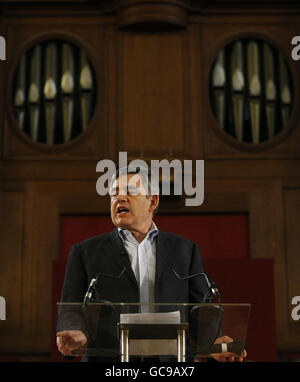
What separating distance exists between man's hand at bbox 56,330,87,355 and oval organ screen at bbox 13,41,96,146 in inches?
169

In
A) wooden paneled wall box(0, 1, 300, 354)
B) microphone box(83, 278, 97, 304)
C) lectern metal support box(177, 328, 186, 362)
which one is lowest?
lectern metal support box(177, 328, 186, 362)

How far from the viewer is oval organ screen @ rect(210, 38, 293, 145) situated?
662 cm

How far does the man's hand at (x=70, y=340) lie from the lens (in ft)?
7.88

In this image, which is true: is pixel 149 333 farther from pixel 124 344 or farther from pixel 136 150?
pixel 136 150

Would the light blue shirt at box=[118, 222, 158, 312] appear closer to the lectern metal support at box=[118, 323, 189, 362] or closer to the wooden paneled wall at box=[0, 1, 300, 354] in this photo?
the lectern metal support at box=[118, 323, 189, 362]

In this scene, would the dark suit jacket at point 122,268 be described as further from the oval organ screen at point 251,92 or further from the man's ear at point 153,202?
the oval organ screen at point 251,92

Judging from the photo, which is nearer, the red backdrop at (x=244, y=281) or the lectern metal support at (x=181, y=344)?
the lectern metal support at (x=181, y=344)

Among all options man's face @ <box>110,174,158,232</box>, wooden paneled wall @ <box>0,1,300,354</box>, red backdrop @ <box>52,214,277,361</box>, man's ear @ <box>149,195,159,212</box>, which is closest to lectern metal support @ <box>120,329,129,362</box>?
man's face @ <box>110,174,158,232</box>

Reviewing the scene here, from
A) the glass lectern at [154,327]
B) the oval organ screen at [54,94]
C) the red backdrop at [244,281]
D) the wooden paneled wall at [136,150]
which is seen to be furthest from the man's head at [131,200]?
the oval organ screen at [54,94]

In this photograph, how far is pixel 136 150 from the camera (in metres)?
6.42

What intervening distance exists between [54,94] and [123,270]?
163 inches

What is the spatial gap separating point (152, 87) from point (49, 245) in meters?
1.76

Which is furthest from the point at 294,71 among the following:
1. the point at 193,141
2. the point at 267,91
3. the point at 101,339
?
the point at 101,339

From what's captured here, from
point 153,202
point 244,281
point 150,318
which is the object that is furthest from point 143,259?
point 244,281
